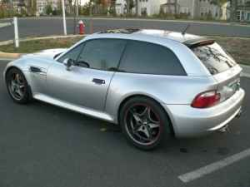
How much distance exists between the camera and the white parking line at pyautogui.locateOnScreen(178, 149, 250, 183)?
363cm

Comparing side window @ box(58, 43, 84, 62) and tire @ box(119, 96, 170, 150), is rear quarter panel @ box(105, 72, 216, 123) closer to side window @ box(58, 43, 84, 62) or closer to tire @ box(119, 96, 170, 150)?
tire @ box(119, 96, 170, 150)

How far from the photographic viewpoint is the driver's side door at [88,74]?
4.55 metres

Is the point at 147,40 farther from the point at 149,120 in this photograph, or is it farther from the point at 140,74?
the point at 149,120

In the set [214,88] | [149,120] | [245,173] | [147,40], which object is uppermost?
[147,40]

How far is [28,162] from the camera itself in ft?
12.9

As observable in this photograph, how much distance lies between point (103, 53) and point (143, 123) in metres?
1.19

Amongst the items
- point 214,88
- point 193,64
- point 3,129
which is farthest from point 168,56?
point 3,129

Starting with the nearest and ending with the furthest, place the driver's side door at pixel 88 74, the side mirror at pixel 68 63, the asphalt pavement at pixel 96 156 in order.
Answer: the asphalt pavement at pixel 96 156, the driver's side door at pixel 88 74, the side mirror at pixel 68 63

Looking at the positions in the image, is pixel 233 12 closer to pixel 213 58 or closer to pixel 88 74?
pixel 213 58

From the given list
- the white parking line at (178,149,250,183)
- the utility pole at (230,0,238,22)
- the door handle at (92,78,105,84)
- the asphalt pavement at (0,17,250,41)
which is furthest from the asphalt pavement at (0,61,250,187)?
the utility pole at (230,0,238,22)

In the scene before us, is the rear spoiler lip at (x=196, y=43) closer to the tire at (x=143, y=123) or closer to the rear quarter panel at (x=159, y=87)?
the rear quarter panel at (x=159, y=87)

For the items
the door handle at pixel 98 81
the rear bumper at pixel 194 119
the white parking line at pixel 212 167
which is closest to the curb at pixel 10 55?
the door handle at pixel 98 81

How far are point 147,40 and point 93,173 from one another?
1.86 meters

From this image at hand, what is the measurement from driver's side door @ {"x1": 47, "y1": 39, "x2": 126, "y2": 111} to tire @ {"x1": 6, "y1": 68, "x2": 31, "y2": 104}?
28.8 inches
